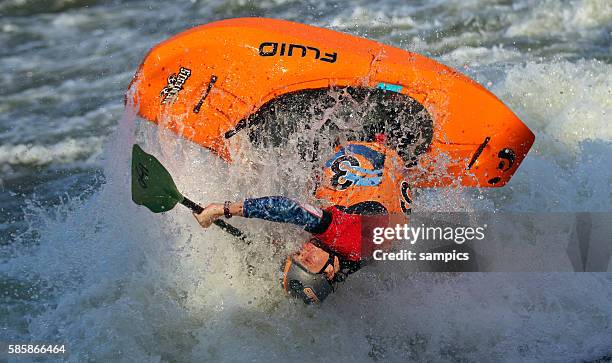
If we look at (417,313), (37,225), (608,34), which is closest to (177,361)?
(417,313)

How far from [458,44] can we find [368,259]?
4547 mm

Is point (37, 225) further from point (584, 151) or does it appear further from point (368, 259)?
point (584, 151)

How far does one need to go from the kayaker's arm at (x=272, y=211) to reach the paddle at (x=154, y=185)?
0.09 m

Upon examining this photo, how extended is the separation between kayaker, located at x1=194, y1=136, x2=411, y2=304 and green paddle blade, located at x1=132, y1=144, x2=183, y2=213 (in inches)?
7.8

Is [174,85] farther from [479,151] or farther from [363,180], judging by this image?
[479,151]

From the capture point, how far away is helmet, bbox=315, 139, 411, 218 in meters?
4.37

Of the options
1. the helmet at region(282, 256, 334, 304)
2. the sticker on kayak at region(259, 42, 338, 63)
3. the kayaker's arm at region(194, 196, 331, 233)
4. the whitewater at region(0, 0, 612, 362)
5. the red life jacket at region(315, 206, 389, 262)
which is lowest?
the whitewater at region(0, 0, 612, 362)

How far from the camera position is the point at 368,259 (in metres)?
4.43

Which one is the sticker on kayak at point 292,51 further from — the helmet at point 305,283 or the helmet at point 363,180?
the helmet at point 305,283

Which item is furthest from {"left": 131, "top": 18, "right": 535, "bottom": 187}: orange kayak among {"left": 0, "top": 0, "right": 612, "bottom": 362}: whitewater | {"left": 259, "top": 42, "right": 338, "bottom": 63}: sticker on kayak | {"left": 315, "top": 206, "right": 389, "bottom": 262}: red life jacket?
{"left": 315, "top": 206, "right": 389, "bottom": 262}: red life jacket

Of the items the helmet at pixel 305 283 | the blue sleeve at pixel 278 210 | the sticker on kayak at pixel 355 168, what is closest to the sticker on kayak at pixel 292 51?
the sticker on kayak at pixel 355 168

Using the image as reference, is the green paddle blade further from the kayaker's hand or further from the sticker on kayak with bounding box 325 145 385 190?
the sticker on kayak with bounding box 325 145 385 190

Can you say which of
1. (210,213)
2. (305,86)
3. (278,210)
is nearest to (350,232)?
(278,210)

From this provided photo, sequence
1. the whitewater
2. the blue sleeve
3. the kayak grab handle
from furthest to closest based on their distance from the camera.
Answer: the kayak grab handle, the whitewater, the blue sleeve
